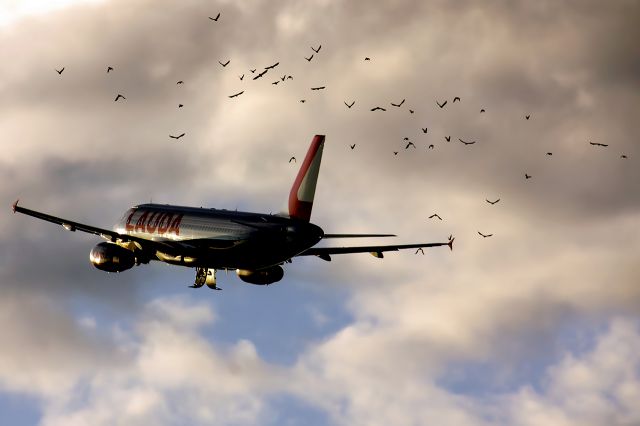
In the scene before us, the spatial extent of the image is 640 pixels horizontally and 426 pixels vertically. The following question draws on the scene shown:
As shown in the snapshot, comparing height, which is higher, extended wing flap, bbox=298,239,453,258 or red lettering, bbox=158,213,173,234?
red lettering, bbox=158,213,173,234

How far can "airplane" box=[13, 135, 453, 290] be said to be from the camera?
256ft

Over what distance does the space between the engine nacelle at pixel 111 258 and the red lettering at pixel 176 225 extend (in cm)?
478

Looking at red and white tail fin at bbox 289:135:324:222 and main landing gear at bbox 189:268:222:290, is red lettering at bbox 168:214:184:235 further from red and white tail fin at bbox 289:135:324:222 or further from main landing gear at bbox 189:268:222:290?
red and white tail fin at bbox 289:135:324:222

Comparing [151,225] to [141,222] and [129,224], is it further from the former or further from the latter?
[129,224]

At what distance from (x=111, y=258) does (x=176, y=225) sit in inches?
278

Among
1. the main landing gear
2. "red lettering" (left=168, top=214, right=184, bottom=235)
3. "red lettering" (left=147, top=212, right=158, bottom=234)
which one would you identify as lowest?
the main landing gear

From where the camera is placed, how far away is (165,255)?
8538 centimetres

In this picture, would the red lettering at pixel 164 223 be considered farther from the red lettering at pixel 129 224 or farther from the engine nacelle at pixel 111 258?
the red lettering at pixel 129 224

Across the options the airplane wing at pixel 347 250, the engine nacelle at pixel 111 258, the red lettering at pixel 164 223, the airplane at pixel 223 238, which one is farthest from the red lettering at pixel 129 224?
the airplane wing at pixel 347 250

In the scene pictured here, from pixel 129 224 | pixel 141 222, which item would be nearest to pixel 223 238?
pixel 141 222

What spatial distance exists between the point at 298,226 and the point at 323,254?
9.69 meters

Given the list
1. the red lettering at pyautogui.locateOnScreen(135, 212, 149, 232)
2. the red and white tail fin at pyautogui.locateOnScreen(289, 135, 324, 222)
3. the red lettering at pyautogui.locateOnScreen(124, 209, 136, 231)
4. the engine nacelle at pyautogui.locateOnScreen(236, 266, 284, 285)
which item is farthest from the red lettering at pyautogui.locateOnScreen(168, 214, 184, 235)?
the red and white tail fin at pyautogui.locateOnScreen(289, 135, 324, 222)

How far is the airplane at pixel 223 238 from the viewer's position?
7806cm

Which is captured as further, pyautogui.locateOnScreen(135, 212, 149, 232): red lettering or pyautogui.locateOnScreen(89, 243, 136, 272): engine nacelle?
pyautogui.locateOnScreen(135, 212, 149, 232): red lettering
